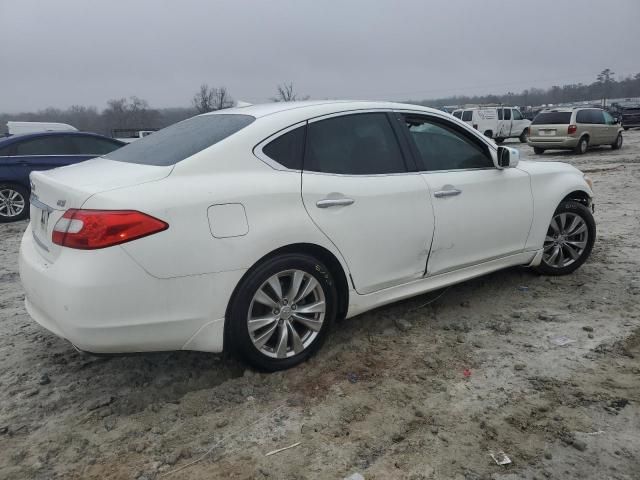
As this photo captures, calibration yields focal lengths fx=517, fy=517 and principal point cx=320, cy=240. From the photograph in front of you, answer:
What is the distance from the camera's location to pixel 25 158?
8.98 meters

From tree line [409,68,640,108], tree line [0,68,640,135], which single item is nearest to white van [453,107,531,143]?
tree line [0,68,640,135]

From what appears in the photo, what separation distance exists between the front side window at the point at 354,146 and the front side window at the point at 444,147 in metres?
0.24

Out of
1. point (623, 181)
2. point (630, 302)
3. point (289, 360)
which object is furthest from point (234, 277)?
point (623, 181)

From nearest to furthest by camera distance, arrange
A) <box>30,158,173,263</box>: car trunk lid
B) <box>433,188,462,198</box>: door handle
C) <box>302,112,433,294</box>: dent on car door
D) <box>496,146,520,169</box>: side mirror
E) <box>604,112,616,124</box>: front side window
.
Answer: <box>30,158,173,263</box>: car trunk lid, <box>302,112,433,294</box>: dent on car door, <box>433,188,462,198</box>: door handle, <box>496,146,520,169</box>: side mirror, <box>604,112,616,124</box>: front side window

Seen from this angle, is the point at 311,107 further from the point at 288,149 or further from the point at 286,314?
the point at 286,314

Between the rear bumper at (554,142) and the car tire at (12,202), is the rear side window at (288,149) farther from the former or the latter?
the rear bumper at (554,142)

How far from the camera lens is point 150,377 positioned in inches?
125

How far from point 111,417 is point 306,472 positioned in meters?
1.16

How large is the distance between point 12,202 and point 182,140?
23.9 feet

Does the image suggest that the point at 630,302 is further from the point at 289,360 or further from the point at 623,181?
the point at 623,181

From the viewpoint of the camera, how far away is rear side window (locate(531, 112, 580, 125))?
1800 centimetres

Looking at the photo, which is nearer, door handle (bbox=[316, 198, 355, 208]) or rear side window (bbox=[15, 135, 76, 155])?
door handle (bbox=[316, 198, 355, 208])

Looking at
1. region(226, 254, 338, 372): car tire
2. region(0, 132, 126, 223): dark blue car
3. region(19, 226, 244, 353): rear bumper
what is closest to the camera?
region(19, 226, 244, 353): rear bumper

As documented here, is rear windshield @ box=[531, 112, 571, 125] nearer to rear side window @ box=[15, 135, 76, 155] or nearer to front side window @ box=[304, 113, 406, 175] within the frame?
rear side window @ box=[15, 135, 76, 155]
